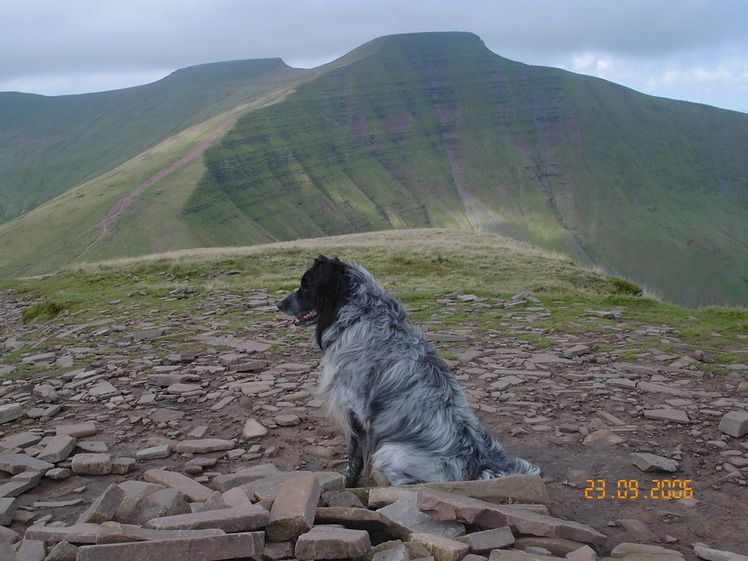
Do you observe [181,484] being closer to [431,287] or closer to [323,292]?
[323,292]

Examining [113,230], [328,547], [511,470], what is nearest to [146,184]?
[113,230]

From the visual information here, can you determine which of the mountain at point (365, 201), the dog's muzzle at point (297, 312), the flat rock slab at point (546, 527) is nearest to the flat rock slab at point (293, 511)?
the flat rock slab at point (546, 527)

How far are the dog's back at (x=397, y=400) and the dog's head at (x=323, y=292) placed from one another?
0.10m

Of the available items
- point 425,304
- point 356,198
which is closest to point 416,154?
point 356,198

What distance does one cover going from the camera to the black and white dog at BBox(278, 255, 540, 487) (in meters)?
5.60

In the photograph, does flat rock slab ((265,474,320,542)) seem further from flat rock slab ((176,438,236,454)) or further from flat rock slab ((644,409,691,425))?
flat rock slab ((644,409,691,425))

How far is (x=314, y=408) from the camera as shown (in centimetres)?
826

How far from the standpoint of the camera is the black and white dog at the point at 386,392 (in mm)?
5598

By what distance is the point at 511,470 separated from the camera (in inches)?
226

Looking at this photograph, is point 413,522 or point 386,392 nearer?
point 413,522

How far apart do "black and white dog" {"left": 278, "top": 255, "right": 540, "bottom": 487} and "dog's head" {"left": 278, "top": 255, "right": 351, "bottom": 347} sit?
0.04ft

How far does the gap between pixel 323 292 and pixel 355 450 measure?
6.03 feet

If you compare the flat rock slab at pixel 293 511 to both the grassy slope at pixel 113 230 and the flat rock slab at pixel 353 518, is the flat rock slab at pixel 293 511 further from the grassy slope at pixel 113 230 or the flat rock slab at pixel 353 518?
the grassy slope at pixel 113 230
